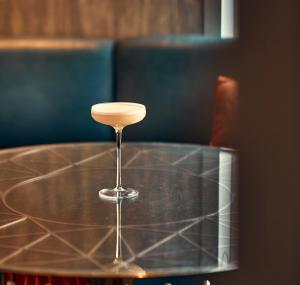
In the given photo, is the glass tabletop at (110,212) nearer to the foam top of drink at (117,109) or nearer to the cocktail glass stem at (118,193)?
the cocktail glass stem at (118,193)

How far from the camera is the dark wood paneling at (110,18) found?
252 cm

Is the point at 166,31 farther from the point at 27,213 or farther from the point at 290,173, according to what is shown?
the point at 290,173

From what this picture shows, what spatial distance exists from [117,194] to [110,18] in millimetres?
1573

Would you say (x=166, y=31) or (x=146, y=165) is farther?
(x=166, y=31)

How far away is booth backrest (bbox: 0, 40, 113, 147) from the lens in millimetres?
2293

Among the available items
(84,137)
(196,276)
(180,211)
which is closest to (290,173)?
(196,276)

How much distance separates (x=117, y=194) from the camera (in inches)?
46.9

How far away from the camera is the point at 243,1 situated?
0.85 ft

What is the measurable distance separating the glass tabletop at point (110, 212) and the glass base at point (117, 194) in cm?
2

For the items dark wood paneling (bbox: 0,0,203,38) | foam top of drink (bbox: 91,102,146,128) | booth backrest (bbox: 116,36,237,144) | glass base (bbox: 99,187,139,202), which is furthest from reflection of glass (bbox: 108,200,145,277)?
dark wood paneling (bbox: 0,0,203,38)

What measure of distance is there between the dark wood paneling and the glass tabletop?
1017 mm

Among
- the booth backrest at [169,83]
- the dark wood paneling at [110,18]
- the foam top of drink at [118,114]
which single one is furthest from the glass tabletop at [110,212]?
Result: the dark wood paneling at [110,18]

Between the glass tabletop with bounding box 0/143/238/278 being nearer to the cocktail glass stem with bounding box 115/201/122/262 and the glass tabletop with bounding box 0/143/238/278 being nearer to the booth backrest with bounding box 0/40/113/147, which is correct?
the cocktail glass stem with bounding box 115/201/122/262

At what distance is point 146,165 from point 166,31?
4.04ft
